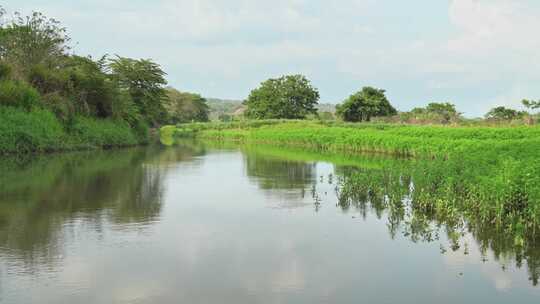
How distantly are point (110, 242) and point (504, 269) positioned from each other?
6.65 metres

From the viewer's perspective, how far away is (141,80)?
51.6m

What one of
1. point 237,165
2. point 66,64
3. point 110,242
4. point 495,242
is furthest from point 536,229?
point 66,64

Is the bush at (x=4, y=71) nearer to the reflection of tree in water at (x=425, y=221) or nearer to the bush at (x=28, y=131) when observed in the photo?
the bush at (x=28, y=131)

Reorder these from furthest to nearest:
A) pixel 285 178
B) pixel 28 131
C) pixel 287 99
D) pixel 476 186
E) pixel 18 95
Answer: pixel 287 99 < pixel 18 95 < pixel 28 131 < pixel 285 178 < pixel 476 186

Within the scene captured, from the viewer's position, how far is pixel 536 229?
10.5 metres

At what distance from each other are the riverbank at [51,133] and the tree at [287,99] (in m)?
40.9

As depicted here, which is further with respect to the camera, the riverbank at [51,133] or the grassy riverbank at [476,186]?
the riverbank at [51,133]

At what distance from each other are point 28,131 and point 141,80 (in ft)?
79.3

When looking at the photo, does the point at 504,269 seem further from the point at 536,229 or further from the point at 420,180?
the point at 420,180

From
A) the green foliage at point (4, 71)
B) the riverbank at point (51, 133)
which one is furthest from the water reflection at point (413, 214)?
the green foliage at point (4, 71)

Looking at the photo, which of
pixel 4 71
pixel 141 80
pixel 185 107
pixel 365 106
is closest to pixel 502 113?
pixel 365 106

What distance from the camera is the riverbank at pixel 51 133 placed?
2734 cm

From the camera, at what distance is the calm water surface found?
23.8ft

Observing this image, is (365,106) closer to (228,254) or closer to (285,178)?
(285,178)
